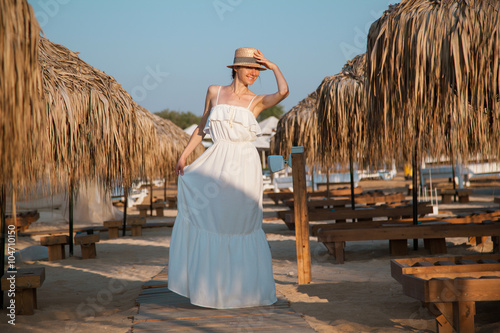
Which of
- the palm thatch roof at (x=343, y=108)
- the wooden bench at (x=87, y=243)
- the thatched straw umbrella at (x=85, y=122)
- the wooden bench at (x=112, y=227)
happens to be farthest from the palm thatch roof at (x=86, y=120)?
the palm thatch roof at (x=343, y=108)

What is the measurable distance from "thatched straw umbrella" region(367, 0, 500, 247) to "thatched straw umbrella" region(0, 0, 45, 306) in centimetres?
290

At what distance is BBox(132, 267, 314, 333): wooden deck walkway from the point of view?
3008 mm

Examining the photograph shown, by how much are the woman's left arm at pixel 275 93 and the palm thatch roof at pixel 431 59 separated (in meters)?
1.19

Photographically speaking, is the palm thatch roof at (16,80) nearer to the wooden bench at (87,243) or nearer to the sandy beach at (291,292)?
the sandy beach at (291,292)

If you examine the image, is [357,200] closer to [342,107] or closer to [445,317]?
[342,107]

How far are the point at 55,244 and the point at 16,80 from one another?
205 inches

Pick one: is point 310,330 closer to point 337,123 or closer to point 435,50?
point 435,50

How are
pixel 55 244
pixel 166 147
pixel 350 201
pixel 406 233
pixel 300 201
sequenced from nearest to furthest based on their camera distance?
pixel 300 201
pixel 406 233
pixel 55 244
pixel 350 201
pixel 166 147

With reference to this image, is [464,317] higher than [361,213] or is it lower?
lower

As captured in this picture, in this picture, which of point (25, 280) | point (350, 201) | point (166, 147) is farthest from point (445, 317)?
point (166, 147)

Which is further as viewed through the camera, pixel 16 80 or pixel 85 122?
pixel 85 122

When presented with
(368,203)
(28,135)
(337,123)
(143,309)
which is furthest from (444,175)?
(28,135)

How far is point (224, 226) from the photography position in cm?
353

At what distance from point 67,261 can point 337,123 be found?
4569 millimetres
